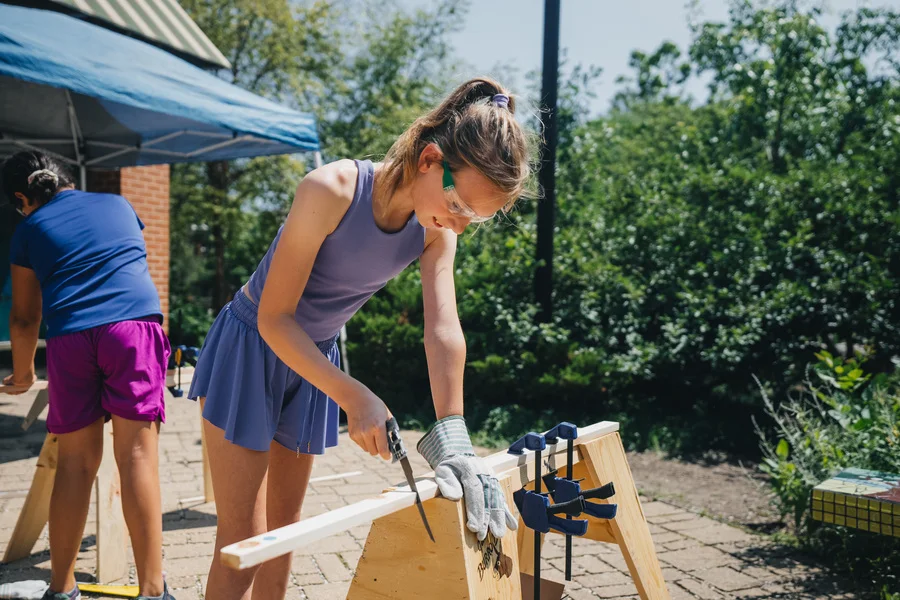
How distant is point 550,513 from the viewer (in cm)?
167

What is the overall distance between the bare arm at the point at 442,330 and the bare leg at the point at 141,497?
1.38 meters

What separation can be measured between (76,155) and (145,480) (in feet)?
16.9

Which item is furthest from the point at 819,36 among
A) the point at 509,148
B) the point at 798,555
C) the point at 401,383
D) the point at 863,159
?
the point at 509,148

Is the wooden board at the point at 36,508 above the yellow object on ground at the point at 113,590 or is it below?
above

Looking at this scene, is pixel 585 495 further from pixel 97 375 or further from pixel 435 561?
pixel 97 375

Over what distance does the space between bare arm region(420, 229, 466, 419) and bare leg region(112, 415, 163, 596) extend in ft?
4.53

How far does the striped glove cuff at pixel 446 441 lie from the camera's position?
1.62 metres

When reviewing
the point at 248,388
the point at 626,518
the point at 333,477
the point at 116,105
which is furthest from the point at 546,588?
the point at 116,105

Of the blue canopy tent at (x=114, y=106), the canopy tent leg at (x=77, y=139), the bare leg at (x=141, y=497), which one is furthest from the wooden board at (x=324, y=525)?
the canopy tent leg at (x=77, y=139)

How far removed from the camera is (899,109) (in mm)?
8195

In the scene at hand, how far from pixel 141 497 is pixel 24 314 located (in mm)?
817

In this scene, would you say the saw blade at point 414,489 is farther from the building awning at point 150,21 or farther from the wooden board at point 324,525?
the building awning at point 150,21

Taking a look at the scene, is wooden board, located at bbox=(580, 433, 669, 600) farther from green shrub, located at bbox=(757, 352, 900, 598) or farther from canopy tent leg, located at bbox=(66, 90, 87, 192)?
canopy tent leg, located at bbox=(66, 90, 87, 192)

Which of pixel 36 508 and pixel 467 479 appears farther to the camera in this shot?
pixel 36 508
